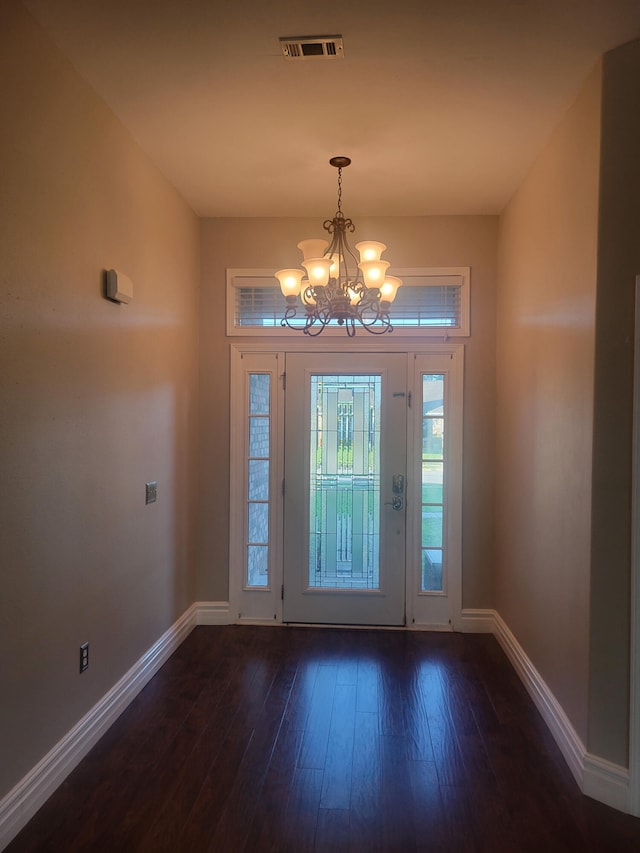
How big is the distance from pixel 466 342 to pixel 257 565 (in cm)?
227

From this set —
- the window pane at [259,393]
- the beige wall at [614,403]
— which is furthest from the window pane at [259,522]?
the beige wall at [614,403]

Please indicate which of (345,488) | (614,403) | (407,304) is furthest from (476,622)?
(407,304)

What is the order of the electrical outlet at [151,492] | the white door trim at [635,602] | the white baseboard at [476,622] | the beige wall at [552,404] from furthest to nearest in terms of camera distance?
1. the white baseboard at [476,622]
2. the electrical outlet at [151,492]
3. the beige wall at [552,404]
4. the white door trim at [635,602]

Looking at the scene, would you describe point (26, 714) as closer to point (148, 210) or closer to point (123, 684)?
point (123, 684)

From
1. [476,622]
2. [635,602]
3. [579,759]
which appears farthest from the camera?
[476,622]

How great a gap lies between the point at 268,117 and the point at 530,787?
129 inches

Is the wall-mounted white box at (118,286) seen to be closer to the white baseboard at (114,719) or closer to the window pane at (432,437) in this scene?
the white baseboard at (114,719)

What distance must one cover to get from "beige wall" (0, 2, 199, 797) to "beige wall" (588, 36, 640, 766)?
2.23m

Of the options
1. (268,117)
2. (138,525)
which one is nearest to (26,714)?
(138,525)

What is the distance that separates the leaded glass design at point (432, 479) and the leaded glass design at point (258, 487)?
1167 millimetres

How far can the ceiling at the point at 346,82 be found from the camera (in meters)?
1.95

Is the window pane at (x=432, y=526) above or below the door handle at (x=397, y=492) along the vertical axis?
below

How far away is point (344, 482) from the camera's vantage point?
3.90 metres

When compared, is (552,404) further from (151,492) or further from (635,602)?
(151,492)
